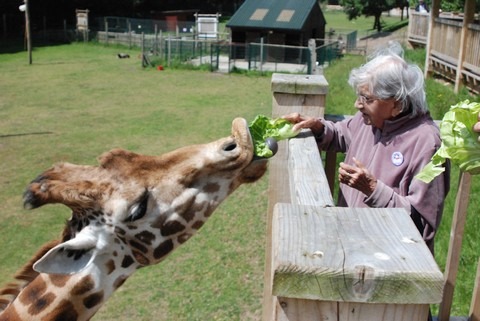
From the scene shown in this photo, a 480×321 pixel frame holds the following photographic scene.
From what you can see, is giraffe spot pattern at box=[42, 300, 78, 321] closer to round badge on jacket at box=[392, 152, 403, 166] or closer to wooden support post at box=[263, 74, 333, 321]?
wooden support post at box=[263, 74, 333, 321]

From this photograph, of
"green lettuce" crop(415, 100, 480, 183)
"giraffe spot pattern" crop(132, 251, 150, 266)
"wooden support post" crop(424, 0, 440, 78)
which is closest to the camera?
"green lettuce" crop(415, 100, 480, 183)

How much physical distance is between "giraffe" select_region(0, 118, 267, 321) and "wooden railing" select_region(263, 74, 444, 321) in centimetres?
126

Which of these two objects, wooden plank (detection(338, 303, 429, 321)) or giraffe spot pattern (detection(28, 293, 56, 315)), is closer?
wooden plank (detection(338, 303, 429, 321))

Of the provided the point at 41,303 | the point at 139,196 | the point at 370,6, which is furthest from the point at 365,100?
the point at 370,6

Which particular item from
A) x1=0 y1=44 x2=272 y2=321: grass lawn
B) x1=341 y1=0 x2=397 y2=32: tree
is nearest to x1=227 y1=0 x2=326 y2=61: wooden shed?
x1=0 y1=44 x2=272 y2=321: grass lawn

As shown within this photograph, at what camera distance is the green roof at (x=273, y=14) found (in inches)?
1177

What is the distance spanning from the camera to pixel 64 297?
2.50 metres

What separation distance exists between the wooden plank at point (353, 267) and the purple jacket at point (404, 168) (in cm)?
109

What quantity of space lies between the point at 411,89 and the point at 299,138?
558 millimetres

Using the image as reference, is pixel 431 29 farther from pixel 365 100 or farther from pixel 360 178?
Answer: pixel 360 178

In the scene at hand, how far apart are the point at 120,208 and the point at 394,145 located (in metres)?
1.28

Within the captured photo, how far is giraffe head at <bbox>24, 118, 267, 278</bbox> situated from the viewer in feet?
8.24

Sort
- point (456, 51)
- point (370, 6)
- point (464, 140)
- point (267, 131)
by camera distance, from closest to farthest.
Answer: point (464, 140) < point (267, 131) < point (456, 51) < point (370, 6)

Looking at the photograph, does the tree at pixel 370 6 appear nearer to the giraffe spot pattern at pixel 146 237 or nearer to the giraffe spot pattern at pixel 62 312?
the giraffe spot pattern at pixel 146 237
